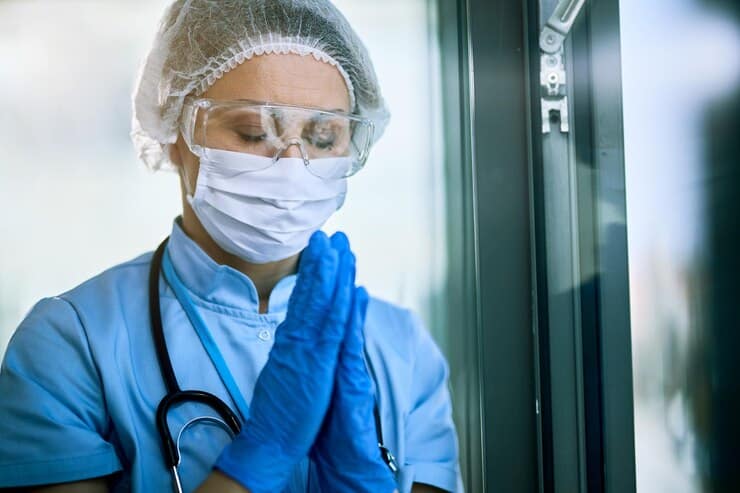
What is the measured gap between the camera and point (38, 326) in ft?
3.42

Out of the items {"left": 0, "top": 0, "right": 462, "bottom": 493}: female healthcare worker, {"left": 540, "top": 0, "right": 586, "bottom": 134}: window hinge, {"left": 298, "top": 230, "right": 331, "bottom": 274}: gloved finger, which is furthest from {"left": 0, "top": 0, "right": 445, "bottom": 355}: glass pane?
{"left": 540, "top": 0, "right": 586, "bottom": 134}: window hinge

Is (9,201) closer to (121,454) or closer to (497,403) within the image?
(121,454)

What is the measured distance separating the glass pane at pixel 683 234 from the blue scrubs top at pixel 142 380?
35 cm

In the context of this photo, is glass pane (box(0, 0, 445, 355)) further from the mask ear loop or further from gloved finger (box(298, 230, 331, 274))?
gloved finger (box(298, 230, 331, 274))

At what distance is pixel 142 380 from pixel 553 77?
2.99 feet

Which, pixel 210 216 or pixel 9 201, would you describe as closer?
pixel 210 216

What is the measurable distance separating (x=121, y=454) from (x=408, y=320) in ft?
1.68

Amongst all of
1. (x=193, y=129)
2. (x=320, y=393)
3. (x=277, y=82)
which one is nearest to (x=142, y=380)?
(x=320, y=393)

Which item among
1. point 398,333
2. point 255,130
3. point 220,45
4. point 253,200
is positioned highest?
point 220,45

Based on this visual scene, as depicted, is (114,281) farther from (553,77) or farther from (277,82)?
(553,77)

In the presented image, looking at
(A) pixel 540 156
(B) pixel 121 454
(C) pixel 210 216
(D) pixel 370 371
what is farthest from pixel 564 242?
(B) pixel 121 454

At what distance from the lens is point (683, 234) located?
3.71 ft

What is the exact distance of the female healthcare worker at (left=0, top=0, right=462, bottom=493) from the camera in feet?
3.14

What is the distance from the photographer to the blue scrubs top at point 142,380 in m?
0.96
